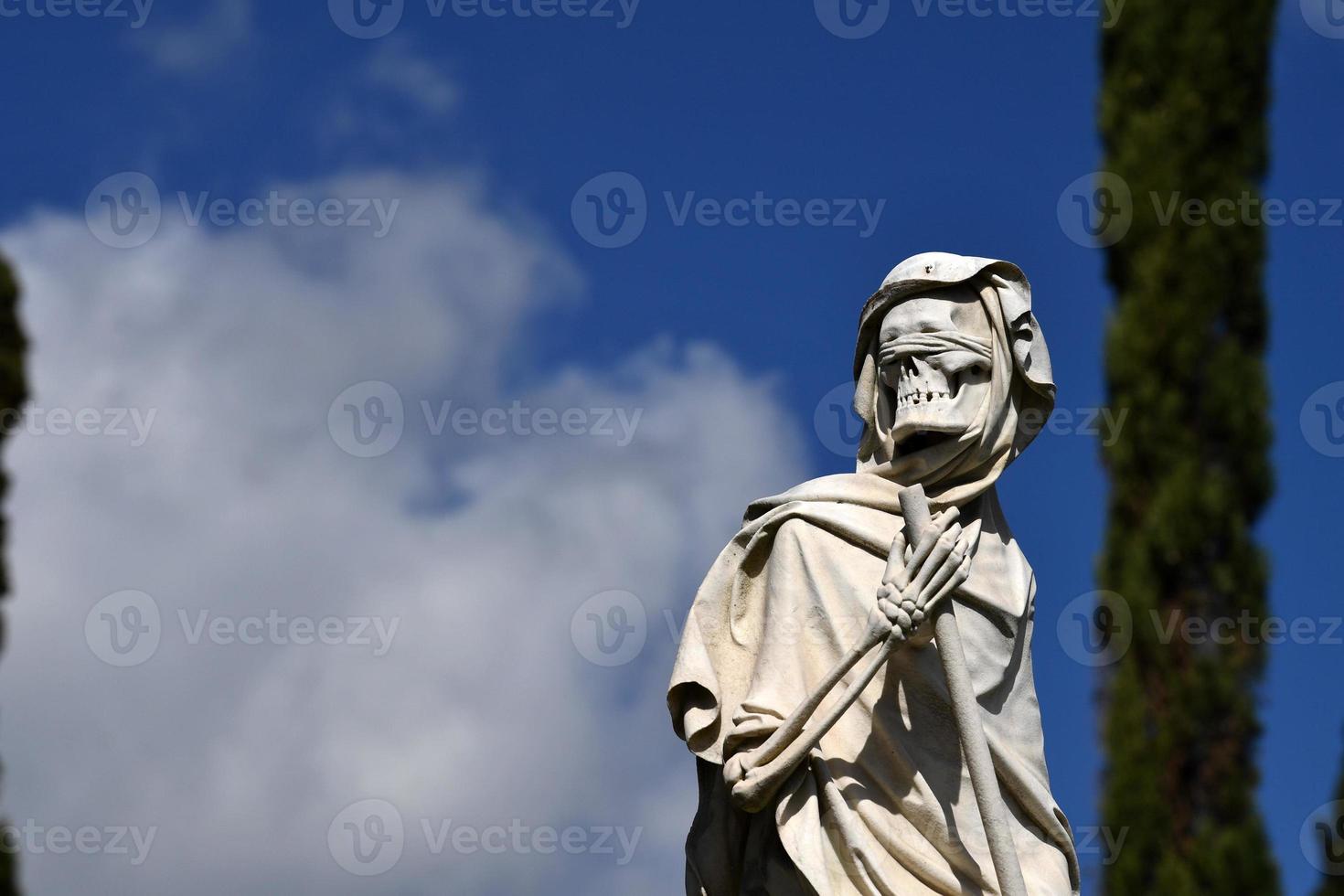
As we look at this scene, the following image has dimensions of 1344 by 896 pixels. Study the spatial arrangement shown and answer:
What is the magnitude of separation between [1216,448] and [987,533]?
6.22m

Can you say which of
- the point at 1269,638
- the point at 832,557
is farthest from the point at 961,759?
the point at 1269,638

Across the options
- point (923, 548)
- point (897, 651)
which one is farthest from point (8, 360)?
point (923, 548)

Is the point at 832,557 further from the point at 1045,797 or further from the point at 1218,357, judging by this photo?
the point at 1218,357

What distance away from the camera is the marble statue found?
331 inches

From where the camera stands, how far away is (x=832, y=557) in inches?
352

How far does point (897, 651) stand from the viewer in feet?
28.3

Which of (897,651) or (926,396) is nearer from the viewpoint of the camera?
(897,651)

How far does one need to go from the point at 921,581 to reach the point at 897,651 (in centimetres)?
37

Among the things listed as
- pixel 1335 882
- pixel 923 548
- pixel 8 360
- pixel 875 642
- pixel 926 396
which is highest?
pixel 8 360

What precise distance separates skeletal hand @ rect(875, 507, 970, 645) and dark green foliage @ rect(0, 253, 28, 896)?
5.24 metres

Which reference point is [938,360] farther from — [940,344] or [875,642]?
[875,642]

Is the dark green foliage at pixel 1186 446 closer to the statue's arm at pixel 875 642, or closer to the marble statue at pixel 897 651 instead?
the marble statue at pixel 897 651

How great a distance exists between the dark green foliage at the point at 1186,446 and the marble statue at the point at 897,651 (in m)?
5.32

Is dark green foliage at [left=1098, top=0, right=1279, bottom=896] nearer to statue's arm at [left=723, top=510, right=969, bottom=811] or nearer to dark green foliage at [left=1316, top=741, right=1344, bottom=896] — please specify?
dark green foliage at [left=1316, top=741, right=1344, bottom=896]
